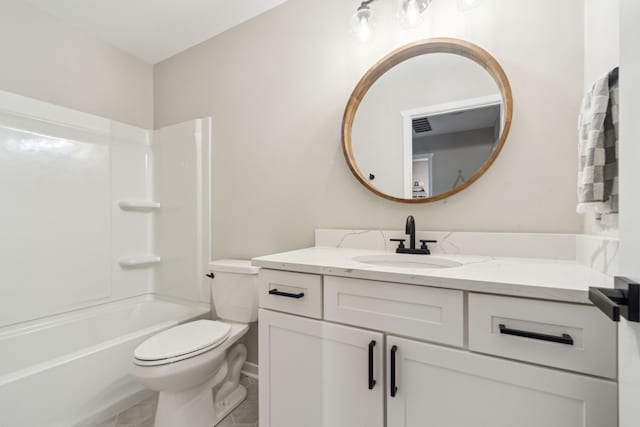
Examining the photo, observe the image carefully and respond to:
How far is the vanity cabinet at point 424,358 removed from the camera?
0.67 m

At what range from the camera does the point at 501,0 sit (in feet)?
3.89

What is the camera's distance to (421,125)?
1.36 metres

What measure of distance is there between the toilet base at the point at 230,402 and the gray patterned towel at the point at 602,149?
6.16 feet

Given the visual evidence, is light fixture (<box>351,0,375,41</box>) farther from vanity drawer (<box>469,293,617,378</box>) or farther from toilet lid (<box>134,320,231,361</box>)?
toilet lid (<box>134,320,231,361</box>)

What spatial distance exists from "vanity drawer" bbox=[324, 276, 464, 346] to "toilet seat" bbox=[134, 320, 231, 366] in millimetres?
729

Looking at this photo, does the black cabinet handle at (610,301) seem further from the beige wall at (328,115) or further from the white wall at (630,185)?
the beige wall at (328,115)

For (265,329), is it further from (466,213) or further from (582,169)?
(582,169)

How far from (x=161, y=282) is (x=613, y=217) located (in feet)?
9.02

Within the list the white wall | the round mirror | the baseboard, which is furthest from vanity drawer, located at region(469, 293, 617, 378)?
the baseboard

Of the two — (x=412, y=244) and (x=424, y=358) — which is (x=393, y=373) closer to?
(x=424, y=358)

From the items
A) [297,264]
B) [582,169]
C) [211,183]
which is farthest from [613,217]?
[211,183]

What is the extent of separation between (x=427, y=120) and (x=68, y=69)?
2496mm

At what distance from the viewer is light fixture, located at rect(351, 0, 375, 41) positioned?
1348 mm

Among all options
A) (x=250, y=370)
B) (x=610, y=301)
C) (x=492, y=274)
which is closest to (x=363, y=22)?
(x=492, y=274)
